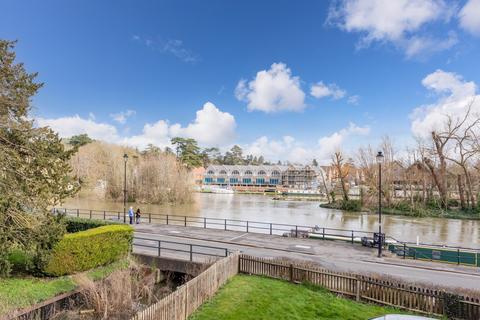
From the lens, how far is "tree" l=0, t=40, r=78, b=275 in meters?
9.94

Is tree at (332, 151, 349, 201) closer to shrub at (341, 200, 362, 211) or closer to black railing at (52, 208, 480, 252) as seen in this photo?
shrub at (341, 200, 362, 211)

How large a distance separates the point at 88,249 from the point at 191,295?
5803 mm

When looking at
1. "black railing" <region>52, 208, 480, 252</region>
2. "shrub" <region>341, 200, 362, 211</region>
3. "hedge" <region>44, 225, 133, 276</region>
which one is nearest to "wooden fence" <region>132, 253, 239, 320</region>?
"hedge" <region>44, 225, 133, 276</region>

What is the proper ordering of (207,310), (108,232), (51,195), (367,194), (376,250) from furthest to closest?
(367,194), (376,250), (108,232), (51,195), (207,310)

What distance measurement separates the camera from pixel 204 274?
9.73 m

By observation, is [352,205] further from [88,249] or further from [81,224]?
[88,249]

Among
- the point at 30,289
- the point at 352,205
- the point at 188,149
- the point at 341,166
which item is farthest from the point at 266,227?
the point at 188,149

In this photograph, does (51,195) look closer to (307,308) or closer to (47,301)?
(47,301)

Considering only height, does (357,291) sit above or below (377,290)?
below

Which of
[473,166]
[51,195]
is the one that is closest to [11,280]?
[51,195]

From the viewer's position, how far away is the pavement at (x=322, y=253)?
12.6m

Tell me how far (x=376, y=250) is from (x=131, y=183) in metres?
40.6

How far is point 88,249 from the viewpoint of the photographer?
1230 cm

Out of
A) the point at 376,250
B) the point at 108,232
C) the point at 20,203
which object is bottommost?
the point at 376,250
